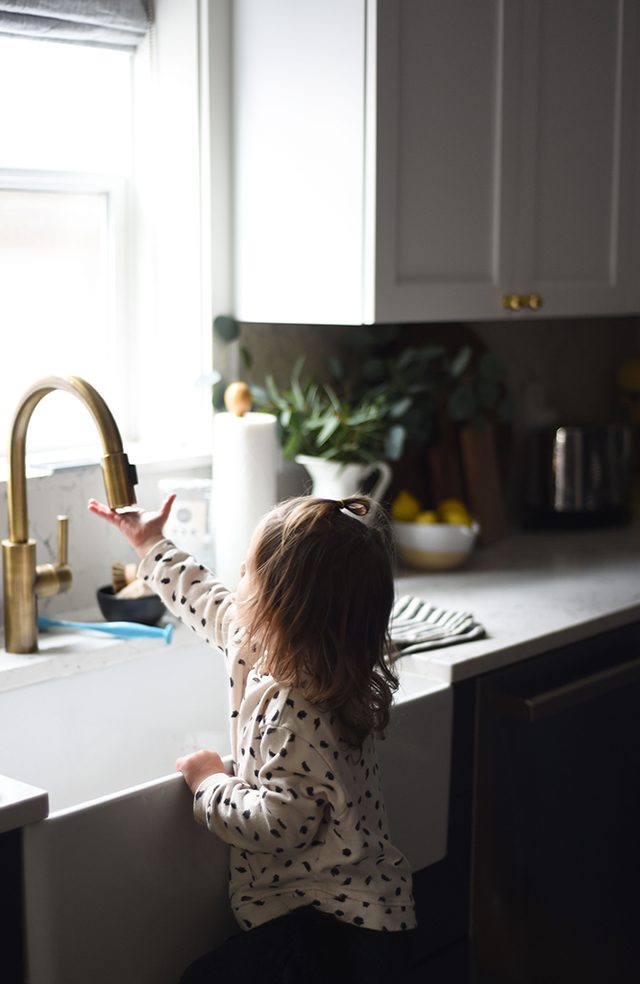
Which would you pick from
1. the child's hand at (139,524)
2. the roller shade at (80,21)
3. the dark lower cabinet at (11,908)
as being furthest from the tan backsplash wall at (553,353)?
the dark lower cabinet at (11,908)

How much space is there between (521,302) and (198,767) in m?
1.17

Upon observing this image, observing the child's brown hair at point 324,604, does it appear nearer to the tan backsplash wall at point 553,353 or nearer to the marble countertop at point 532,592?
the marble countertop at point 532,592

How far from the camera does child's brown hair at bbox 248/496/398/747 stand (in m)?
1.41

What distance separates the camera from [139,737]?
185cm

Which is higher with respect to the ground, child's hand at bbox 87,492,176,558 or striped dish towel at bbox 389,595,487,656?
child's hand at bbox 87,492,176,558

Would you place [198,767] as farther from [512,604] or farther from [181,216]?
[181,216]

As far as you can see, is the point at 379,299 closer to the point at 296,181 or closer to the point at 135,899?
the point at 296,181

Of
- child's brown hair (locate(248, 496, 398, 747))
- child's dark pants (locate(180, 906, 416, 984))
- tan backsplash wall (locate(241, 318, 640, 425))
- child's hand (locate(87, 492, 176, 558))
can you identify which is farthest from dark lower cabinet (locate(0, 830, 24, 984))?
tan backsplash wall (locate(241, 318, 640, 425))

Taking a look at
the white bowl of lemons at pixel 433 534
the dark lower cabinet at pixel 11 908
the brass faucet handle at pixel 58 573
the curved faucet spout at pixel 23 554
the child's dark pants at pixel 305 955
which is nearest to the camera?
the dark lower cabinet at pixel 11 908

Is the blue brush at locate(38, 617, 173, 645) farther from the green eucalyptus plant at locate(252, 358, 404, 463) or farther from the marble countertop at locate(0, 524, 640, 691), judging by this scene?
the green eucalyptus plant at locate(252, 358, 404, 463)

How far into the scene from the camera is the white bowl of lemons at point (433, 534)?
7.70 feet

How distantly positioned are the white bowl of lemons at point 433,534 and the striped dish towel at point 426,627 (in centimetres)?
27

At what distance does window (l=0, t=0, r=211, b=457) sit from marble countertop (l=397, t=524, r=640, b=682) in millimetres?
552

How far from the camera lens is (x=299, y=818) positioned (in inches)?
54.9
